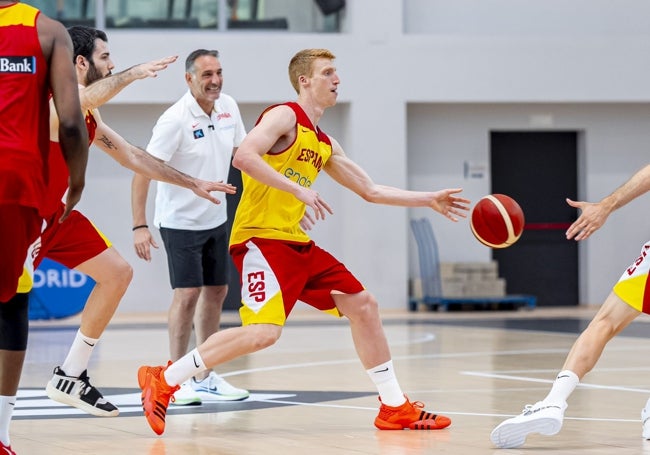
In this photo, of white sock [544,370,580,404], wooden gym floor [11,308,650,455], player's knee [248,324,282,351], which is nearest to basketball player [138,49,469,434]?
player's knee [248,324,282,351]

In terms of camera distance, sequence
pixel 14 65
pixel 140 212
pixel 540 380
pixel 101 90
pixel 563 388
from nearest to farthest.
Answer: pixel 14 65 → pixel 563 388 → pixel 101 90 → pixel 140 212 → pixel 540 380

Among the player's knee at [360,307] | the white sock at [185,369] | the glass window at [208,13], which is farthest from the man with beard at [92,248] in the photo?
the glass window at [208,13]

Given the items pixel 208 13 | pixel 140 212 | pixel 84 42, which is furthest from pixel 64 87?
pixel 208 13

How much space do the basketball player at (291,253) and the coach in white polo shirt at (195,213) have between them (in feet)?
4.43

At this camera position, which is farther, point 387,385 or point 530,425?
point 387,385

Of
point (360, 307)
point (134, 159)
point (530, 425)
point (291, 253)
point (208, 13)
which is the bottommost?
point (530, 425)

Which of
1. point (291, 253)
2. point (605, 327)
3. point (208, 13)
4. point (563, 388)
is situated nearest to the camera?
point (563, 388)

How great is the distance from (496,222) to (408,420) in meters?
1.12

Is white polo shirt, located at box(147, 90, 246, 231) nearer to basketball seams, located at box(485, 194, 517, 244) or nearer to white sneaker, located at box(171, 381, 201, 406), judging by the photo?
white sneaker, located at box(171, 381, 201, 406)

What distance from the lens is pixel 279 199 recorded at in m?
6.24

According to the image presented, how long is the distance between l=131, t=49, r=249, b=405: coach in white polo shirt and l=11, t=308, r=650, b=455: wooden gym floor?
56 centimetres

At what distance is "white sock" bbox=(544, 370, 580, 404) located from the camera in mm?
5472

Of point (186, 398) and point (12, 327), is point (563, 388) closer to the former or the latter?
point (12, 327)

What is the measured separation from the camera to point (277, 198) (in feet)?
20.5
